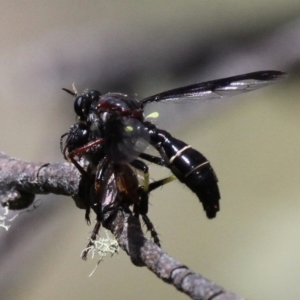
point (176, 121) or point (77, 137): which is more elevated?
point (176, 121)

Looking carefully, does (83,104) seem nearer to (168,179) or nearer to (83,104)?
(83,104)

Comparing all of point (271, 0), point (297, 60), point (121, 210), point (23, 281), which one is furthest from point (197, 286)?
point (271, 0)

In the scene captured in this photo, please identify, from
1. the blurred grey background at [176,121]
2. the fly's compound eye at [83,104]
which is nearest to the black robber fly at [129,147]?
the fly's compound eye at [83,104]

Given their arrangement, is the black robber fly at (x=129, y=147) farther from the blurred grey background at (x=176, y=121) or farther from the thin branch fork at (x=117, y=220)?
the blurred grey background at (x=176, y=121)

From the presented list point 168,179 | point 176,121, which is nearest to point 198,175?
point 168,179

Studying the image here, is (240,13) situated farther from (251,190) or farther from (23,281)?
(23,281)

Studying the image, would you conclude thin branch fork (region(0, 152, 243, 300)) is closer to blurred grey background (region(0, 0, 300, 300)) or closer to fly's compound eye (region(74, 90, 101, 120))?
fly's compound eye (region(74, 90, 101, 120))
